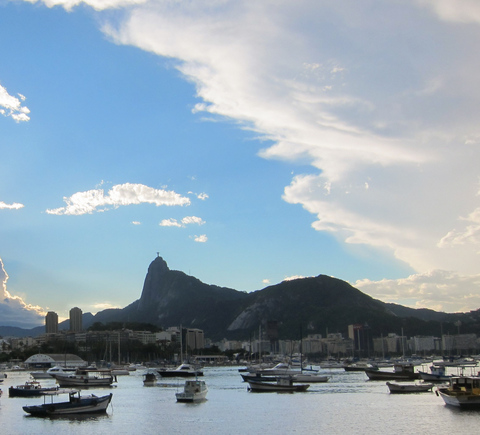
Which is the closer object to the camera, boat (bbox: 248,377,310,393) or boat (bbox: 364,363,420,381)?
boat (bbox: 248,377,310,393)

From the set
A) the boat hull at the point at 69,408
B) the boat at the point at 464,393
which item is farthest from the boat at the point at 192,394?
the boat at the point at 464,393

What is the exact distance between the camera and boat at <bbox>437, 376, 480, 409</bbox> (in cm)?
5597

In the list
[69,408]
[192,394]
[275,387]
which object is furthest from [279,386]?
[69,408]

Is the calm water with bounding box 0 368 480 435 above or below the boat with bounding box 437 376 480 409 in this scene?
below

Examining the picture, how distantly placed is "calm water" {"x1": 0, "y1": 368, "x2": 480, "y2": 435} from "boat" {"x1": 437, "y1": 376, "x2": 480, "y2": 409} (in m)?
1.10

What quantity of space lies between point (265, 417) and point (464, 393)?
18392 millimetres

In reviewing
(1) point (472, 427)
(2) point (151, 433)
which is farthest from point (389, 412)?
(2) point (151, 433)

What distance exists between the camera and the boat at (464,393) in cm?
5597

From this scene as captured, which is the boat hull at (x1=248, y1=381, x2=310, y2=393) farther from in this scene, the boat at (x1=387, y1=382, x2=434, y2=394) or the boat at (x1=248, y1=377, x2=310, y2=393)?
the boat at (x1=387, y1=382, x2=434, y2=394)

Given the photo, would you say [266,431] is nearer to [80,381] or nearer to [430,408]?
[430,408]

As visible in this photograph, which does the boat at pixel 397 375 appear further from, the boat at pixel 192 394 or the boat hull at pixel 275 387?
the boat at pixel 192 394

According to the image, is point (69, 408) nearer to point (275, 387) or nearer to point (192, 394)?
point (192, 394)

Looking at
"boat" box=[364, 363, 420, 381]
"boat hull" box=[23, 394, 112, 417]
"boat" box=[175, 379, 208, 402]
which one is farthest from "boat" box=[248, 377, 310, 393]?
"boat hull" box=[23, 394, 112, 417]

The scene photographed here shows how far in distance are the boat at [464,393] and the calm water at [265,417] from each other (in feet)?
3.61
